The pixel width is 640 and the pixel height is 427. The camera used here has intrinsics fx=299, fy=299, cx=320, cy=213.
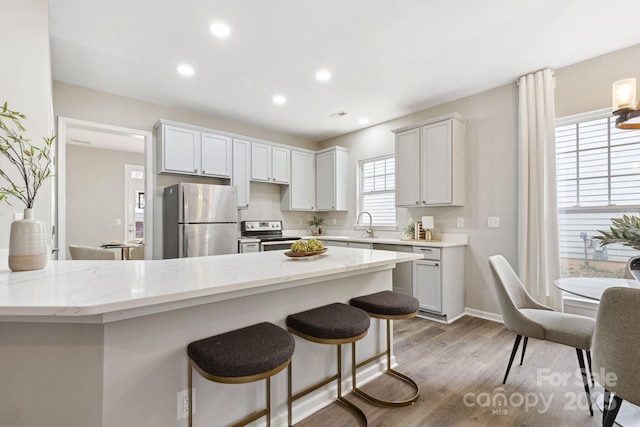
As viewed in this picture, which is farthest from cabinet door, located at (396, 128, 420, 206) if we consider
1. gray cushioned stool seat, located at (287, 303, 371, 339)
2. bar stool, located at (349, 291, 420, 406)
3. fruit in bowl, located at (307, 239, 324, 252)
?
gray cushioned stool seat, located at (287, 303, 371, 339)

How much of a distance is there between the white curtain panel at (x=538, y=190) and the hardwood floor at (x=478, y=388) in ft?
2.24

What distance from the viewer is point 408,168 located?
4047 millimetres

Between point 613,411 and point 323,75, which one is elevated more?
point 323,75

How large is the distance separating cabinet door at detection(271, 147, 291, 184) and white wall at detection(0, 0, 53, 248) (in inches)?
122

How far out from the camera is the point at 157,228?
13.2 ft

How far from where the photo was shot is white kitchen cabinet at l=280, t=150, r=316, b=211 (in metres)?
5.21

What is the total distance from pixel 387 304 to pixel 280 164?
3578 millimetres

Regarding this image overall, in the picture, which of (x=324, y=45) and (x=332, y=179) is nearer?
(x=324, y=45)

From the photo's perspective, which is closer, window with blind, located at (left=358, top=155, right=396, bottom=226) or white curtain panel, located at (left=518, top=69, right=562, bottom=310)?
white curtain panel, located at (left=518, top=69, right=562, bottom=310)

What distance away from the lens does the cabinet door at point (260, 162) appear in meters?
4.68

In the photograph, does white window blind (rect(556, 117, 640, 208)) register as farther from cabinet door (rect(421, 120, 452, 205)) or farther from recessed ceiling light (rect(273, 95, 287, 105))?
recessed ceiling light (rect(273, 95, 287, 105))

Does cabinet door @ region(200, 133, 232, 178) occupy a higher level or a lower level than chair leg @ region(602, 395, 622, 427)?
higher

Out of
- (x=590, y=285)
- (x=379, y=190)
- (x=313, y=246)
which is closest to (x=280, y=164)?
(x=379, y=190)

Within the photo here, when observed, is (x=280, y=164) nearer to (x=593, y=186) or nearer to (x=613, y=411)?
(x=593, y=186)
